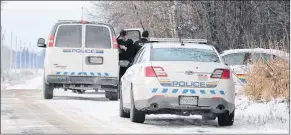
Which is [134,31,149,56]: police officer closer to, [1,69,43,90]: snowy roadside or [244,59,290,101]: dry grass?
[244,59,290,101]: dry grass

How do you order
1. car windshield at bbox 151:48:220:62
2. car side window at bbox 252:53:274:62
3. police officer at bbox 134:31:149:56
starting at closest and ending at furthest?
1. car windshield at bbox 151:48:220:62
2. car side window at bbox 252:53:274:62
3. police officer at bbox 134:31:149:56

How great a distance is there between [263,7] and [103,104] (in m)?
14.5

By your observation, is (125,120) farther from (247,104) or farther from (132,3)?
(132,3)

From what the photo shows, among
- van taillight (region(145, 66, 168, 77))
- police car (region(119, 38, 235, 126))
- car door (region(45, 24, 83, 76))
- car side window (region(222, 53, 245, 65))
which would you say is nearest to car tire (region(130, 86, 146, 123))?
police car (region(119, 38, 235, 126))

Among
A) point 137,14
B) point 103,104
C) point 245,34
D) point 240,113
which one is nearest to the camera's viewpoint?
point 240,113

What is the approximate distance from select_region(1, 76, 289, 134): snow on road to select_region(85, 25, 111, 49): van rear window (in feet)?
9.34

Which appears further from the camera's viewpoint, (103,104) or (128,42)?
(128,42)

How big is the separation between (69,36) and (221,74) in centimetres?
834

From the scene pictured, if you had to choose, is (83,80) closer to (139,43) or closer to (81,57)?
(81,57)

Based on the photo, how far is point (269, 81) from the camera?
1669 centimetres

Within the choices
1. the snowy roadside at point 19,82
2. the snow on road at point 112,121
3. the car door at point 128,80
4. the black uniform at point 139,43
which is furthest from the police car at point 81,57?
the snowy roadside at point 19,82

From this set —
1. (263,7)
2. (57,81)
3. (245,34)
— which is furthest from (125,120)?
(263,7)

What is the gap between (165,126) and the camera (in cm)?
1254

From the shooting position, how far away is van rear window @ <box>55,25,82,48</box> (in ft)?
65.3
